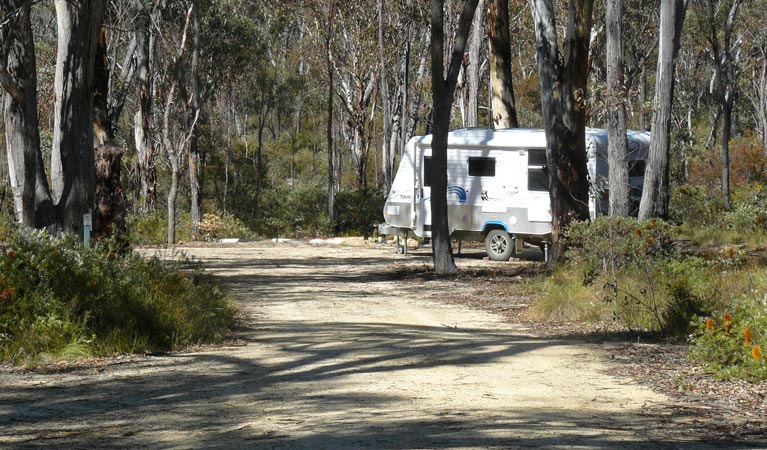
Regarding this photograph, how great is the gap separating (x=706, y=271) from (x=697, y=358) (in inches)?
134

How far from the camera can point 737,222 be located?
985 inches

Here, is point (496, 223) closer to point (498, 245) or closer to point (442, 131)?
point (498, 245)

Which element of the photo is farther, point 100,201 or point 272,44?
point 272,44

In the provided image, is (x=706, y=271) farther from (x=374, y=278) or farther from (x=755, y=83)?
(x=755, y=83)

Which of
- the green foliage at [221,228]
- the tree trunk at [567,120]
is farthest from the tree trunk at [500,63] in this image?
the green foliage at [221,228]

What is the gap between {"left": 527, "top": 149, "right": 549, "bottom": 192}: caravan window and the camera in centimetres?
2084

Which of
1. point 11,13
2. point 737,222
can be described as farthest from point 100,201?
point 737,222

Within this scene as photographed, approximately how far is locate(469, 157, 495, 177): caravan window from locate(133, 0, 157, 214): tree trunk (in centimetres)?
853

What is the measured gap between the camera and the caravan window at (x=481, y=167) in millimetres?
21531

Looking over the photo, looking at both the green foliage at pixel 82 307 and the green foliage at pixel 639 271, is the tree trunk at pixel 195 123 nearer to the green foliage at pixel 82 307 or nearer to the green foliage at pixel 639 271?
the green foliage at pixel 639 271

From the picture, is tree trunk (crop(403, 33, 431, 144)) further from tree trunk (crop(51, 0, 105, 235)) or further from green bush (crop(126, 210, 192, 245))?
tree trunk (crop(51, 0, 105, 235))

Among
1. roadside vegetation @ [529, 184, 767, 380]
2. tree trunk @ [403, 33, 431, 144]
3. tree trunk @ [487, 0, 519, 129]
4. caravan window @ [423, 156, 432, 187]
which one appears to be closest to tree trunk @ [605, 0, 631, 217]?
roadside vegetation @ [529, 184, 767, 380]

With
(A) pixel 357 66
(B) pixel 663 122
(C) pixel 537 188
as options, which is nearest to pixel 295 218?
(A) pixel 357 66

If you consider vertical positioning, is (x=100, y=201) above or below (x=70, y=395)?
above
